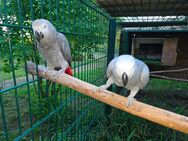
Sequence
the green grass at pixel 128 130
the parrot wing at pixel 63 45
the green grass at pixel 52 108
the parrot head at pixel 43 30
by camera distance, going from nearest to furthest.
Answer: the parrot head at pixel 43 30
the parrot wing at pixel 63 45
the green grass at pixel 52 108
the green grass at pixel 128 130

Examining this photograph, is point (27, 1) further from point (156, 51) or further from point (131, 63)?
point (156, 51)

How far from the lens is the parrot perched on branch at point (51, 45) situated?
89cm

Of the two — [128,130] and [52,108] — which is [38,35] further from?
[128,130]

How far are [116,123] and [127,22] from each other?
2.09 metres

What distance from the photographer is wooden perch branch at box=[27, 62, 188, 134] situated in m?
0.97

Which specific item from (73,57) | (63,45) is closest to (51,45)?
(63,45)

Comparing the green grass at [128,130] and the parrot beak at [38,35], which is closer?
the parrot beak at [38,35]

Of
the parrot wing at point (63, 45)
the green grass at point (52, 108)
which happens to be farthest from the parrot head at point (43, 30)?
the green grass at point (52, 108)

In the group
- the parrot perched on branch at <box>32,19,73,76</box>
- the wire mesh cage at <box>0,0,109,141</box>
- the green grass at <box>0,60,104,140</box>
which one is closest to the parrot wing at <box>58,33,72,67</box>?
the parrot perched on branch at <box>32,19,73,76</box>

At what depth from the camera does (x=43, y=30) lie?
900 millimetres

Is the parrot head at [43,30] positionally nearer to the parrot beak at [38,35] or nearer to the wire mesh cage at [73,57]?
the parrot beak at [38,35]

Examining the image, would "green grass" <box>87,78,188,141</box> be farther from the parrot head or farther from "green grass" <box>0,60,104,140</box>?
the parrot head

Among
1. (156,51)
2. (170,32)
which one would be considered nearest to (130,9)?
(170,32)

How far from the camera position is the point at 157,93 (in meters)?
4.03
